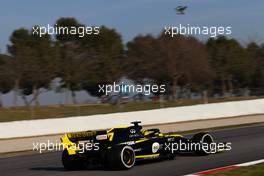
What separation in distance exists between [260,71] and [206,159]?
44.3 meters

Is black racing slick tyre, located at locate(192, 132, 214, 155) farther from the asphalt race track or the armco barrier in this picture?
the armco barrier

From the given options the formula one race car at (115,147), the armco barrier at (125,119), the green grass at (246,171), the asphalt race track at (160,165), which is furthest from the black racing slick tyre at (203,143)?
the armco barrier at (125,119)

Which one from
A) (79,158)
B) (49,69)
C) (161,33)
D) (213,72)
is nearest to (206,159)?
(79,158)

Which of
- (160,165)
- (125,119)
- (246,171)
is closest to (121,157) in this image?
(160,165)

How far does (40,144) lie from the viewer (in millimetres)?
19984

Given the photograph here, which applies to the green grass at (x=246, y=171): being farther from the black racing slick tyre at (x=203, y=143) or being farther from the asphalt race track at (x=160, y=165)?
the black racing slick tyre at (x=203, y=143)

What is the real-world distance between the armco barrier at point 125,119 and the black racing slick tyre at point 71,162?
8.94m

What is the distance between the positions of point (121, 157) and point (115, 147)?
245mm

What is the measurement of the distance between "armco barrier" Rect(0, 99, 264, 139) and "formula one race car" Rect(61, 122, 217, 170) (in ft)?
30.6

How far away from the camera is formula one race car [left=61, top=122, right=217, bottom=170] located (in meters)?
10.7

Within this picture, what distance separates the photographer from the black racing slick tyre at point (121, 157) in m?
10.6

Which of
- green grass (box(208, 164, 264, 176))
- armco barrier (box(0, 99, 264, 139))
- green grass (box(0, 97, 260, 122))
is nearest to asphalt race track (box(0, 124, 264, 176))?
green grass (box(208, 164, 264, 176))

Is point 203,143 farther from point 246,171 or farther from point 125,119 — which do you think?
point 125,119

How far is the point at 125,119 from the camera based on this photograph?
23.8 m
